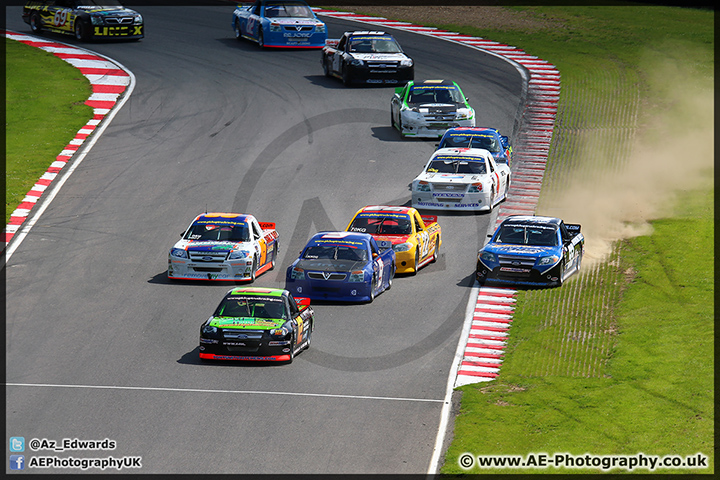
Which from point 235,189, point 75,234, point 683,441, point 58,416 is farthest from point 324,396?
point 235,189

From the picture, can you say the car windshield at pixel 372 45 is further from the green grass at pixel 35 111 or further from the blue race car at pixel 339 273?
the blue race car at pixel 339 273

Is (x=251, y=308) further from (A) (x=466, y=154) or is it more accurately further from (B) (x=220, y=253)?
(A) (x=466, y=154)

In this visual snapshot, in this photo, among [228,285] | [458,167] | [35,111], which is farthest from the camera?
[35,111]

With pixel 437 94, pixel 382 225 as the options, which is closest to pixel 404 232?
pixel 382 225

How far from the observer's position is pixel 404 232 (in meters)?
24.5

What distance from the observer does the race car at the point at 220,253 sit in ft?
75.8

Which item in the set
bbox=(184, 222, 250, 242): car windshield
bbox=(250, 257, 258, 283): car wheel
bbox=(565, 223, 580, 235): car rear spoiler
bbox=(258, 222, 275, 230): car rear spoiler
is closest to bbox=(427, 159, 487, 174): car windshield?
bbox=(565, 223, 580, 235): car rear spoiler

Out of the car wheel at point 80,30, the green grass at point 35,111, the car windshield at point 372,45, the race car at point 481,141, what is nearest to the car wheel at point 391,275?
the race car at point 481,141

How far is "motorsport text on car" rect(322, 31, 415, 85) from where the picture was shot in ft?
123

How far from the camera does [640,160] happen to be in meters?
33.5

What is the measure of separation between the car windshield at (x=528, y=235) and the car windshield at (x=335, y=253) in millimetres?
3604

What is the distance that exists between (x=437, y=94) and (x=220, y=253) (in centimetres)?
1259

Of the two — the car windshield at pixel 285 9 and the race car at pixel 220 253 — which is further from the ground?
the car windshield at pixel 285 9

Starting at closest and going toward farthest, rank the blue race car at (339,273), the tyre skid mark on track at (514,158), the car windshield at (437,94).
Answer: the tyre skid mark on track at (514,158) < the blue race car at (339,273) < the car windshield at (437,94)
